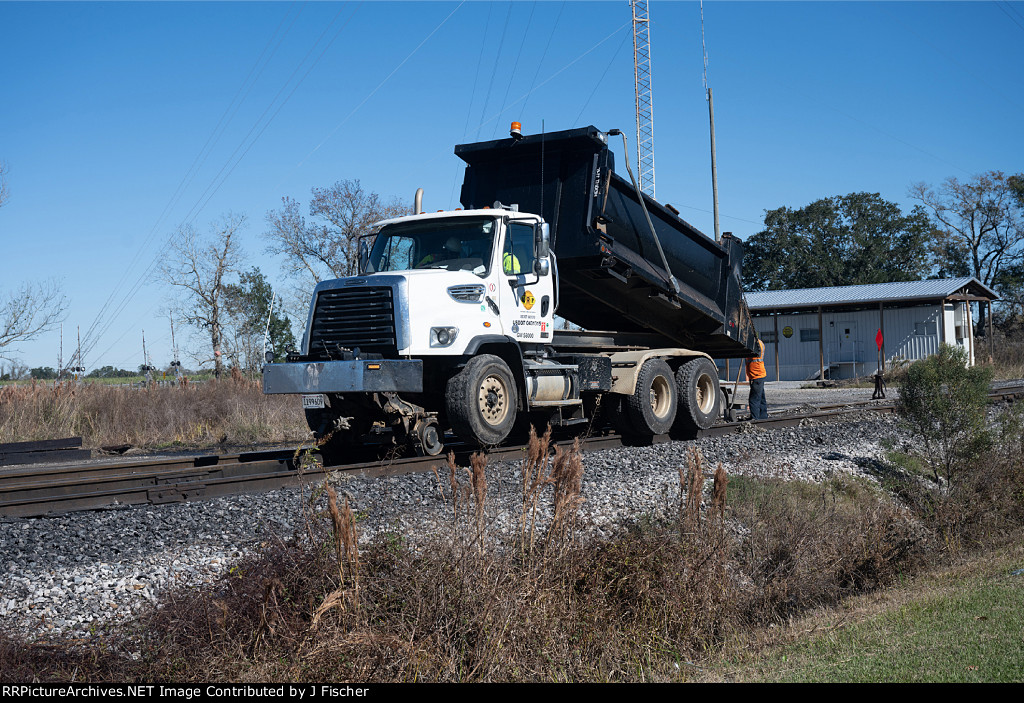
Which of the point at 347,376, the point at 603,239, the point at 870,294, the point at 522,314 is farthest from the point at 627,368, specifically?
the point at 870,294

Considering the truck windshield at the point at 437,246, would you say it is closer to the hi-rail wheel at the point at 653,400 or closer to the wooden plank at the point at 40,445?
the hi-rail wheel at the point at 653,400

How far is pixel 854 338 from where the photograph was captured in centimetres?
3800

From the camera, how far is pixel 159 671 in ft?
13.7

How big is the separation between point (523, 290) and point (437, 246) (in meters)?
1.17

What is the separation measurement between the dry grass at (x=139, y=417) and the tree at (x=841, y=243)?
49.0m

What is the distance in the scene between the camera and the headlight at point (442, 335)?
360 inches

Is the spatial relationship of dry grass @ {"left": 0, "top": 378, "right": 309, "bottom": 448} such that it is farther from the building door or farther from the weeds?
the building door

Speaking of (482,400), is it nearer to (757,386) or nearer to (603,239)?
(603,239)

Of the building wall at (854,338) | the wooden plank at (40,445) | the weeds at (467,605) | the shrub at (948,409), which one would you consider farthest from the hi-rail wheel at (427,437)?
the building wall at (854,338)

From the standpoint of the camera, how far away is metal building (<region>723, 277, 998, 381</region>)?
36.5 m

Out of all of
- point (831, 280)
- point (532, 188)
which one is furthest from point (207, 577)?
point (831, 280)

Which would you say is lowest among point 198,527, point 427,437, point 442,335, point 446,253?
point 198,527

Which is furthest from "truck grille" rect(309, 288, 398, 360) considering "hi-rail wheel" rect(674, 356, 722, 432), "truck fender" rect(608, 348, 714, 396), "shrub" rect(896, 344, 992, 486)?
"shrub" rect(896, 344, 992, 486)

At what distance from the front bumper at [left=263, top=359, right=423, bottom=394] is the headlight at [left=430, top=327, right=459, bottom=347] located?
0.39 metres
